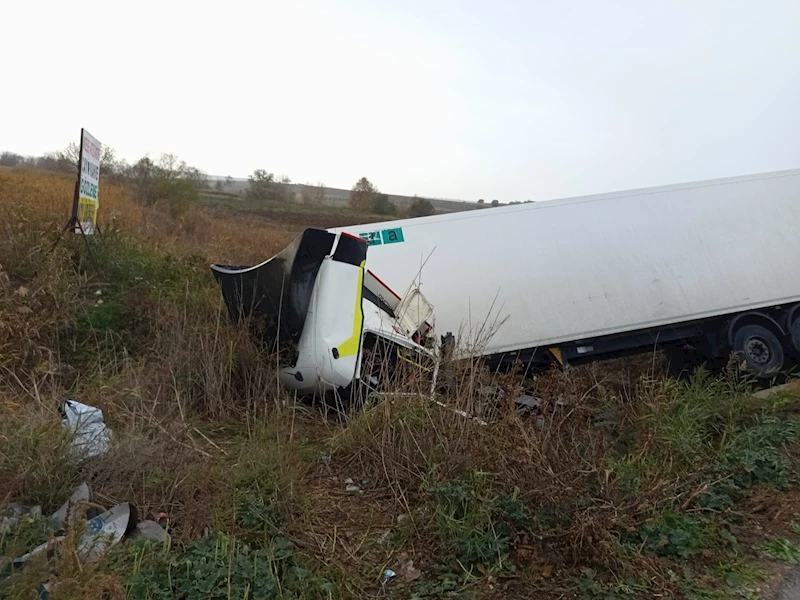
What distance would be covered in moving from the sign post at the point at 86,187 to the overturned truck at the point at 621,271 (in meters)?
3.37

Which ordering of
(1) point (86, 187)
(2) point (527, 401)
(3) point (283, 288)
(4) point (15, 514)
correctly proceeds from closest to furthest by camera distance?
(4) point (15, 514)
(2) point (527, 401)
(3) point (283, 288)
(1) point (86, 187)

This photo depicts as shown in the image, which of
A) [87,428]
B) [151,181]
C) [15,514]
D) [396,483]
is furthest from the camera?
[151,181]

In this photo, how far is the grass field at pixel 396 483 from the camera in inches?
107

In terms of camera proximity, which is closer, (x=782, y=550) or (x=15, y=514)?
(x=15, y=514)

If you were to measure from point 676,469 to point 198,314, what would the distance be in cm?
457

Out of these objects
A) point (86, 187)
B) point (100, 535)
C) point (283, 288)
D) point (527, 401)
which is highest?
point (86, 187)

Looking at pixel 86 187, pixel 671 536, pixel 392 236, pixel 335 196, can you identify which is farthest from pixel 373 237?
pixel 335 196

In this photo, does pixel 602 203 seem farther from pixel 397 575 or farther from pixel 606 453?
pixel 397 575

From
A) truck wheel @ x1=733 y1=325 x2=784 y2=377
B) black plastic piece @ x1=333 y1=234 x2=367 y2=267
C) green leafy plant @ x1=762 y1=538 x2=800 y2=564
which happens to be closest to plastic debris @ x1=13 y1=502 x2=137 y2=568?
black plastic piece @ x1=333 y1=234 x2=367 y2=267

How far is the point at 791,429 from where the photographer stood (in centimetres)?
455

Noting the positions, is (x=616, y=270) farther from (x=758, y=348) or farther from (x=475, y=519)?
(x=475, y=519)

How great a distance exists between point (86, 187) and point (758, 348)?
8.72 metres

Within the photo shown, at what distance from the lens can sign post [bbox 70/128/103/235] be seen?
242 inches

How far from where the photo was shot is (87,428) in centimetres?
376
